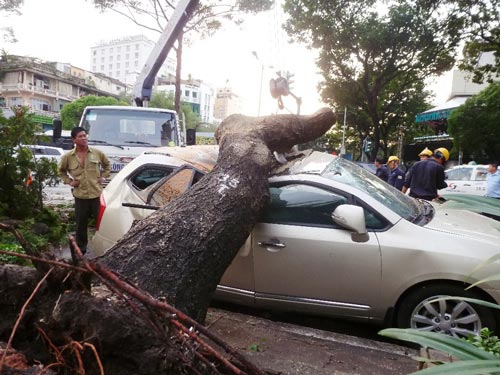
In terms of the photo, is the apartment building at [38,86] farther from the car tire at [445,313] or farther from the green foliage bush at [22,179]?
the car tire at [445,313]

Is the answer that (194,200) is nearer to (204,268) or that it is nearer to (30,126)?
(204,268)

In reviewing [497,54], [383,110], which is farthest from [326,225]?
[383,110]

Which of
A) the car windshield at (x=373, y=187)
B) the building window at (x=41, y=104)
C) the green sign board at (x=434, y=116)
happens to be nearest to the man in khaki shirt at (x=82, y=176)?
the car windshield at (x=373, y=187)

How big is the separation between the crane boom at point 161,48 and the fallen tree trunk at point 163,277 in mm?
6991

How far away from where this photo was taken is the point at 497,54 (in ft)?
45.7

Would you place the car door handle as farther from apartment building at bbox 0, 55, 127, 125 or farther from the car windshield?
apartment building at bbox 0, 55, 127, 125

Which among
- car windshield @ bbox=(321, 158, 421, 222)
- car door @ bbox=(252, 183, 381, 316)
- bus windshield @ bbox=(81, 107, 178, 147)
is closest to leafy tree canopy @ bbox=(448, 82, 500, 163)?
bus windshield @ bbox=(81, 107, 178, 147)

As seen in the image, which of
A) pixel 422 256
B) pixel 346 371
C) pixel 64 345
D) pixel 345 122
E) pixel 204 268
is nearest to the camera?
pixel 64 345

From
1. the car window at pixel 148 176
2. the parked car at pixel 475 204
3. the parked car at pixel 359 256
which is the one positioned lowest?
the parked car at pixel 359 256

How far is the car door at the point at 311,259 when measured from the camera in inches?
124

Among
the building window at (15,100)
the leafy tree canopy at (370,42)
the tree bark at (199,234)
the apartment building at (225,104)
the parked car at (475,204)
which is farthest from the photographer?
the apartment building at (225,104)

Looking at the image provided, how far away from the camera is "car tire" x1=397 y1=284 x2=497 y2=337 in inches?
115

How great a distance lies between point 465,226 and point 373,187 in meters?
0.81

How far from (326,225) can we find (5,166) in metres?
4.51
